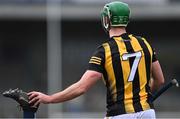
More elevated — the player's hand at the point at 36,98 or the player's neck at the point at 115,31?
the player's neck at the point at 115,31

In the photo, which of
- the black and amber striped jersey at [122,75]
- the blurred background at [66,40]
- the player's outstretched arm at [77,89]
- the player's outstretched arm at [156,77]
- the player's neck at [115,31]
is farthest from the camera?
the blurred background at [66,40]

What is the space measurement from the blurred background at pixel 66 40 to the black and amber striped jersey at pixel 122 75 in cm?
2181

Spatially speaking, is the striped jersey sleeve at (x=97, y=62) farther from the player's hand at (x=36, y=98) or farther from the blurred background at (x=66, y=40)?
the blurred background at (x=66, y=40)

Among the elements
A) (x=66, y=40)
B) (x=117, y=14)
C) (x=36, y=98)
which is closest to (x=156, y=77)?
(x=117, y=14)

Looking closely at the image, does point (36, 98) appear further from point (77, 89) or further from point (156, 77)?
point (156, 77)

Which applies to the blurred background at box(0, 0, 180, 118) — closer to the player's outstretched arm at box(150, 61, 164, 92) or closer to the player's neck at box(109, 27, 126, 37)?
the player's outstretched arm at box(150, 61, 164, 92)

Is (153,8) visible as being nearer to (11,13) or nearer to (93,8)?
(93,8)

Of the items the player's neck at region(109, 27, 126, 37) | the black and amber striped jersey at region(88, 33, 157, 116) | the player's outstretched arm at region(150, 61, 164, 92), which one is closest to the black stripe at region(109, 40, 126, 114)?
the black and amber striped jersey at region(88, 33, 157, 116)

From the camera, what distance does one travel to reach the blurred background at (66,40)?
28.1m

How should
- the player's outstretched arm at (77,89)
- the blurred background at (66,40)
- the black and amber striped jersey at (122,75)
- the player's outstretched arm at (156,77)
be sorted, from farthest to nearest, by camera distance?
the blurred background at (66,40)
the player's outstretched arm at (156,77)
the black and amber striped jersey at (122,75)
the player's outstretched arm at (77,89)

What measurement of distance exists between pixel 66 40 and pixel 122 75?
25.1 m

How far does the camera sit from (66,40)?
30750mm

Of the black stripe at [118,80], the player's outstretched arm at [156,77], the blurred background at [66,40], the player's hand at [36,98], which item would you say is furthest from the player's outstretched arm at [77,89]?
the blurred background at [66,40]

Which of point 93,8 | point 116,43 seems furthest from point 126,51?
point 93,8
